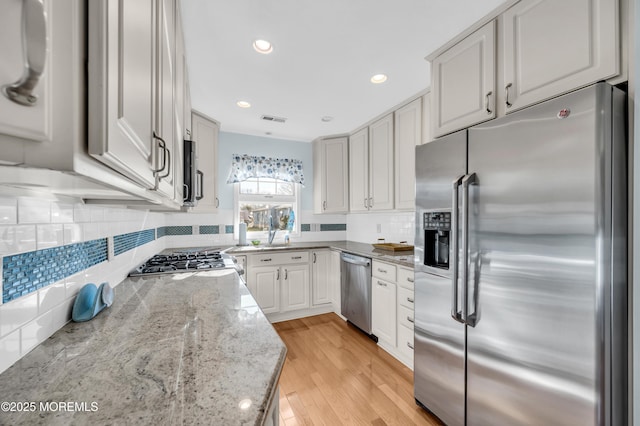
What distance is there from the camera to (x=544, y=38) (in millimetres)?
1198

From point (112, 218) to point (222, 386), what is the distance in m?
1.25

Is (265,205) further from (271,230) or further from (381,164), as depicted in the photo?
(381,164)

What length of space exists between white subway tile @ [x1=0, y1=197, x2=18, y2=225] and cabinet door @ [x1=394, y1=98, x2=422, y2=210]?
7.78 ft

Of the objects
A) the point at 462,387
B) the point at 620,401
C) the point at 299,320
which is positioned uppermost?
the point at 620,401

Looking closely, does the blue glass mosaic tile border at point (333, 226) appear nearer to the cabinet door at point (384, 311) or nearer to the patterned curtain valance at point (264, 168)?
the patterned curtain valance at point (264, 168)

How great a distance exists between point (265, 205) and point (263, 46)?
2.18 metres

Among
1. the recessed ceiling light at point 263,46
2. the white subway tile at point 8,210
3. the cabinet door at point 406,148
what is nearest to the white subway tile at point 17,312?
the white subway tile at point 8,210

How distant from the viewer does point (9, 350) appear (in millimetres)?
670

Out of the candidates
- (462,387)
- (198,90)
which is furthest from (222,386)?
(198,90)

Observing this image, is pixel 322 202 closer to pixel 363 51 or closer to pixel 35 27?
pixel 363 51

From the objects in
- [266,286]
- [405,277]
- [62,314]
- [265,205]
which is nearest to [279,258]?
[266,286]

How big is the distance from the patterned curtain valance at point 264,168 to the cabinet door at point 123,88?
2732mm

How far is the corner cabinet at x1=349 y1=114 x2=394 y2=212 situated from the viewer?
8.87ft

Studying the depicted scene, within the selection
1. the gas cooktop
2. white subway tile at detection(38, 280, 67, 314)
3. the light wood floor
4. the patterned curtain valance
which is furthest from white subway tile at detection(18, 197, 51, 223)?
the patterned curtain valance
